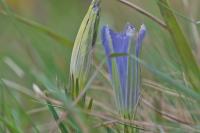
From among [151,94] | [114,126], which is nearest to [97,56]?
[151,94]

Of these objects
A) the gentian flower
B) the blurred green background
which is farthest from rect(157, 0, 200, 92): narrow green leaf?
the gentian flower

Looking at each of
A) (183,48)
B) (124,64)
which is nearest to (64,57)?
(183,48)

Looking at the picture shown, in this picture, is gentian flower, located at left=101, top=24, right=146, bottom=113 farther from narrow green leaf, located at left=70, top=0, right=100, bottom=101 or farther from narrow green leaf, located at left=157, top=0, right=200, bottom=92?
narrow green leaf, located at left=157, top=0, right=200, bottom=92

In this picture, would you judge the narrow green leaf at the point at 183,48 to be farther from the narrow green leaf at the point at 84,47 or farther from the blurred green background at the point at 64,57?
the narrow green leaf at the point at 84,47

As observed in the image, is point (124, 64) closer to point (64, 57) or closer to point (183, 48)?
point (183, 48)

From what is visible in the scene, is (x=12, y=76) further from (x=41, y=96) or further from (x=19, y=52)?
(x=41, y=96)

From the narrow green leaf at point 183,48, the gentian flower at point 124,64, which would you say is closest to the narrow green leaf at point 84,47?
the gentian flower at point 124,64
